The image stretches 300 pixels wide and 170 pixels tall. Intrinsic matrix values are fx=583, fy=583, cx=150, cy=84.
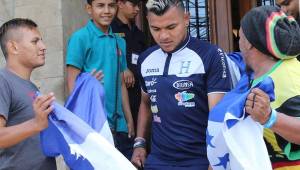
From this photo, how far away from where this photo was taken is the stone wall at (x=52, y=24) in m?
4.71

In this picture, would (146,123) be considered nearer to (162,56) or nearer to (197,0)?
(162,56)

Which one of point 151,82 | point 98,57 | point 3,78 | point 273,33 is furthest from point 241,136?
point 98,57

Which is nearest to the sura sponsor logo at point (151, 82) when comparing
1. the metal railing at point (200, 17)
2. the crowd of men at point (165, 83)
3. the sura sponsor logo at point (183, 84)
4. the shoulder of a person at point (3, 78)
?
the crowd of men at point (165, 83)

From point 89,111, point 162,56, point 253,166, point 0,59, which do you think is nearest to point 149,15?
point 162,56

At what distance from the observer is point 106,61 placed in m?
3.96

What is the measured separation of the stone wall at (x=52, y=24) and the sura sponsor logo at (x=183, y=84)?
5.11 ft

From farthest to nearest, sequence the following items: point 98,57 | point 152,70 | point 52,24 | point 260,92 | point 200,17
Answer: point 200,17, point 52,24, point 98,57, point 152,70, point 260,92

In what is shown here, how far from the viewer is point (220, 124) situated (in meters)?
2.93

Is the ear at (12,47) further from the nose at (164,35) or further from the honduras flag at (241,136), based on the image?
the honduras flag at (241,136)

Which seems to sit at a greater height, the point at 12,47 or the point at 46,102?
the point at 12,47

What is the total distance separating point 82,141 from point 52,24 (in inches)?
76.7

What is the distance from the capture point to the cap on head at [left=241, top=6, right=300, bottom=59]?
266 centimetres

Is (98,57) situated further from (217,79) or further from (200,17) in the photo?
(200,17)

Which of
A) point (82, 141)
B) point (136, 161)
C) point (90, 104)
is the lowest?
point (136, 161)
